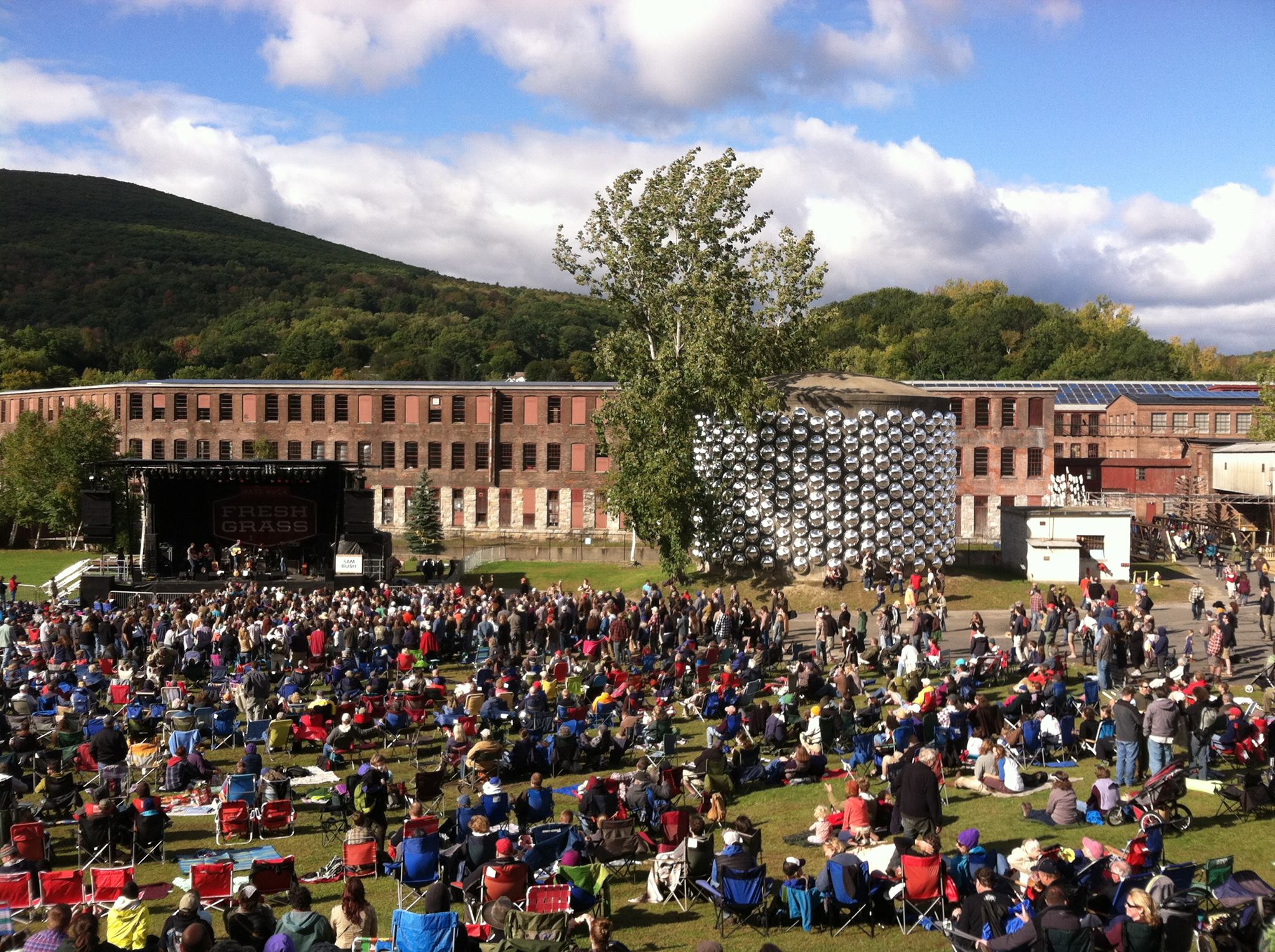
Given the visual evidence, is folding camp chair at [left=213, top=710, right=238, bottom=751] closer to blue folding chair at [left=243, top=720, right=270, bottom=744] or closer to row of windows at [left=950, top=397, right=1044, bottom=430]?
blue folding chair at [left=243, top=720, right=270, bottom=744]

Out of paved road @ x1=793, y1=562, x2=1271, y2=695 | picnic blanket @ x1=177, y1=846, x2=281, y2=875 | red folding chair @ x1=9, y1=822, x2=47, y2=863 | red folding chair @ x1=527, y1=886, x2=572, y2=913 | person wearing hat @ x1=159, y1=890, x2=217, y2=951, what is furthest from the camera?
paved road @ x1=793, y1=562, x2=1271, y2=695

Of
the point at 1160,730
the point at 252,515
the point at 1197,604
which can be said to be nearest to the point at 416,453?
the point at 252,515

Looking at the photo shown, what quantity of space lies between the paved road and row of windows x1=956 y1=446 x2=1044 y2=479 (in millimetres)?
18817

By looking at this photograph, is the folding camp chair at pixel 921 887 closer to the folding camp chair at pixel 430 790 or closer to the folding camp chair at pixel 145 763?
the folding camp chair at pixel 430 790

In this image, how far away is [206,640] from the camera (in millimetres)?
27250

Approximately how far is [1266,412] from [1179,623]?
128 ft

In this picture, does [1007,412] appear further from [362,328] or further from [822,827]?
[362,328]

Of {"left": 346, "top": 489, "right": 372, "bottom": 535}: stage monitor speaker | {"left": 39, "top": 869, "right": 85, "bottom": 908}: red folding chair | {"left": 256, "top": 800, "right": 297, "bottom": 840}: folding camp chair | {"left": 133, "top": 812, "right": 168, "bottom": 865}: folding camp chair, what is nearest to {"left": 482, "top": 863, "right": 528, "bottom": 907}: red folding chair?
{"left": 39, "top": 869, "right": 85, "bottom": 908}: red folding chair

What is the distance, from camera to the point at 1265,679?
2292 centimetres

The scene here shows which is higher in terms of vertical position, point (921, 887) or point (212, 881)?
point (921, 887)

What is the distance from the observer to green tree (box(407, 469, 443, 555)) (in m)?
60.6

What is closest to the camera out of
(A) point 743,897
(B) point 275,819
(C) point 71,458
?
(A) point 743,897

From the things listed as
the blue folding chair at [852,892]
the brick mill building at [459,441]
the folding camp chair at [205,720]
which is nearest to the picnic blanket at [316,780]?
the folding camp chair at [205,720]

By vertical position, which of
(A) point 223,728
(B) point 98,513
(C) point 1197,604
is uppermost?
A: (B) point 98,513
